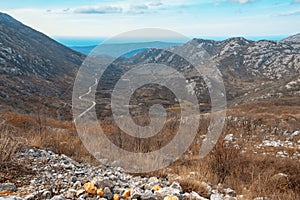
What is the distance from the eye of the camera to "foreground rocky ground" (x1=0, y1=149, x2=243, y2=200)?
4375mm

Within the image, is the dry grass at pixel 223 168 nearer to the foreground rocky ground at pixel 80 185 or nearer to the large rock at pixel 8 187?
the foreground rocky ground at pixel 80 185

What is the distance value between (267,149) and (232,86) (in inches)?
5986

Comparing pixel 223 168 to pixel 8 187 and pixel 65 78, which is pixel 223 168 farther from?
pixel 65 78

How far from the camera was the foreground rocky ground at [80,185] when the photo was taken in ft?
14.4

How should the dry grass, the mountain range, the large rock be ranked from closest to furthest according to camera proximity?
1. the large rock
2. the dry grass
3. the mountain range

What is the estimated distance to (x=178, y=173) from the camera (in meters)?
6.58

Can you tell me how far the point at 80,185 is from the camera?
4852 millimetres

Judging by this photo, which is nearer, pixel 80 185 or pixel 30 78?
pixel 80 185

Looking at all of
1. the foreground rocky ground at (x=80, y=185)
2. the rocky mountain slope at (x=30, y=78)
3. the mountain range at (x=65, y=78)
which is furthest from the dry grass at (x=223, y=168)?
the rocky mountain slope at (x=30, y=78)

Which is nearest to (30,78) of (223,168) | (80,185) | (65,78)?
(65,78)

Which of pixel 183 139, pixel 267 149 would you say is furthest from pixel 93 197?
pixel 267 149

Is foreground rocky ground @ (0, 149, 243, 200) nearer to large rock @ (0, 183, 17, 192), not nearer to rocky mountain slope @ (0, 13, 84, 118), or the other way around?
large rock @ (0, 183, 17, 192)

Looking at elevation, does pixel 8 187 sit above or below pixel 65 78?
above

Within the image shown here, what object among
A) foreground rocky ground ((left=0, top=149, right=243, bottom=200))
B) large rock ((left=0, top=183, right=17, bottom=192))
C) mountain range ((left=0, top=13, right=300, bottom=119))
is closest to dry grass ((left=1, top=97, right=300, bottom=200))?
foreground rocky ground ((left=0, top=149, right=243, bottom=200))
